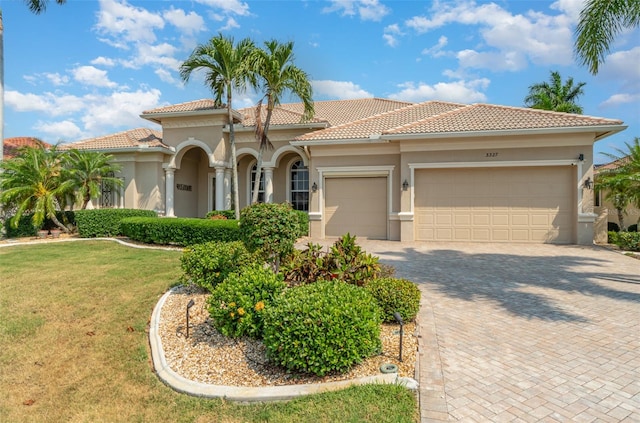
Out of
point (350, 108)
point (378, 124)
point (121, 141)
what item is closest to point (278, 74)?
point (378, 124)

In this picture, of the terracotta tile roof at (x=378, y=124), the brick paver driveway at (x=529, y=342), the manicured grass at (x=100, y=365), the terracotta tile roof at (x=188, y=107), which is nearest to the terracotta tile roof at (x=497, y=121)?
the terracotta tile roof at (x=378, y=124)

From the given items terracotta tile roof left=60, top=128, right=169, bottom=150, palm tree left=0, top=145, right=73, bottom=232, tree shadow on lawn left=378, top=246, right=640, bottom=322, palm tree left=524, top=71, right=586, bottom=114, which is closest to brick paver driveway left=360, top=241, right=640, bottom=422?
tree shadow on lawn left=378, top=246, right=640, bottom=322

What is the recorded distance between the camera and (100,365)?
178 inches

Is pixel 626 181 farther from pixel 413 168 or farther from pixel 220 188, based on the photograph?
pixel 220 188

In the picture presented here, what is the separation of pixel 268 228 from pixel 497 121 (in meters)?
11.5

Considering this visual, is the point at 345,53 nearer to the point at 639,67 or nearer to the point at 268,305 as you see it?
the point at 639,67

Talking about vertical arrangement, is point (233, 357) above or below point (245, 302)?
below

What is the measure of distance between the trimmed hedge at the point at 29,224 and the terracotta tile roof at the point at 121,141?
3967mm

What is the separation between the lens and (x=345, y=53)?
1104 cm

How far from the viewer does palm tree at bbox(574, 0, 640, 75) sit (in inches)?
341

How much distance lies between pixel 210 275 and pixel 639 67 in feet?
39.1

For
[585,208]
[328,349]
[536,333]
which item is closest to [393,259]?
[536,333]

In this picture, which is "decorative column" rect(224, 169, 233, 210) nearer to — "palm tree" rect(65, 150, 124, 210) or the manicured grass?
"palm tree" rect(65, 150, 124, 210)

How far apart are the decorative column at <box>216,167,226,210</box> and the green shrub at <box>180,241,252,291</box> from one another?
12311 millimetres
